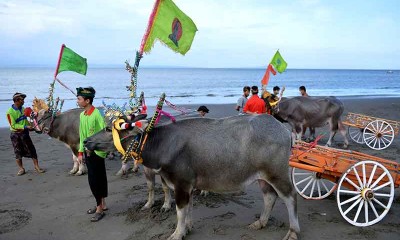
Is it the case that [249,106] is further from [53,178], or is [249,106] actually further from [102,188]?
[53,178]

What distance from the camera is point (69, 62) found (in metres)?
9.02

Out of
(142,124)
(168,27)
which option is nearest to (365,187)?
(142,124)

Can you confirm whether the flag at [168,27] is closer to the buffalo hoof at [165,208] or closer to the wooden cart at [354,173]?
the buffalo hoof at [165,208]

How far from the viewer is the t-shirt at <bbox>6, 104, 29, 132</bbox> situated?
7.98 meters

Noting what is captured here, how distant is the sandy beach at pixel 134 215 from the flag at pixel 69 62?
2793 millimetres

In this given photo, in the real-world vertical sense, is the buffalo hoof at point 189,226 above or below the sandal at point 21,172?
above

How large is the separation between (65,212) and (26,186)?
2016 millimetres

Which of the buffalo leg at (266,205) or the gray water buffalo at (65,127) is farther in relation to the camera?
the gray water buffalo at (65,127)

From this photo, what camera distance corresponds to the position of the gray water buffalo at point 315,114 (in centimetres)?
1100

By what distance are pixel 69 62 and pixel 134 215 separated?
5008 mm

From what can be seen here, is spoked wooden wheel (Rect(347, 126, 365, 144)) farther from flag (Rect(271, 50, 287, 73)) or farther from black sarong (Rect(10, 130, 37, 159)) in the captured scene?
black sarong (Rect(10, 130, 37, 159))

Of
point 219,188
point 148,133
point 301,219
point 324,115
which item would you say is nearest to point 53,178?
point 148,133

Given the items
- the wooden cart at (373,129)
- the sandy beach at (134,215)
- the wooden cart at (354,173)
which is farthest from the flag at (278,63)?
the wooden cart at (354,173)

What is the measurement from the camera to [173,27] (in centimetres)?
654
